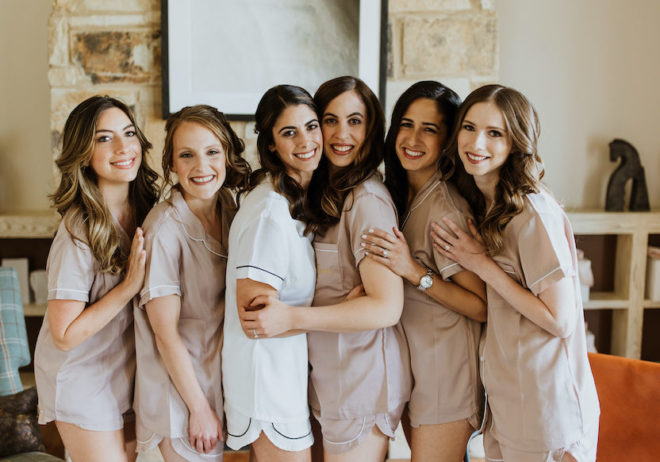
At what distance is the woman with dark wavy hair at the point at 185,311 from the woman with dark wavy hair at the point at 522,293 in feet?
2.03

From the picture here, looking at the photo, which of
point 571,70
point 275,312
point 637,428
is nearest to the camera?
point 275,312

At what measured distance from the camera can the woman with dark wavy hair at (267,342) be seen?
1.34 m

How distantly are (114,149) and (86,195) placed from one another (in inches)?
5.6

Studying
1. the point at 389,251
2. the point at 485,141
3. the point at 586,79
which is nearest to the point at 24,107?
the point at 389,251

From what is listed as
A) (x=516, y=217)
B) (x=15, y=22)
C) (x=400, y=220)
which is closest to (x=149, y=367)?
(x=400, y=220)

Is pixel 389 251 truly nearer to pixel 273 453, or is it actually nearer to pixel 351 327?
pixel 351 327

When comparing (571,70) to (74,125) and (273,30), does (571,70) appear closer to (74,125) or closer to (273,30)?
(273,30)

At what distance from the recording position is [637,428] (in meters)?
1.57

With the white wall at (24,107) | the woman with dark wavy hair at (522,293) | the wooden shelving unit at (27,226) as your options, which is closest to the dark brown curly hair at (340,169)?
the woman with dark wavy hair at (522,293)

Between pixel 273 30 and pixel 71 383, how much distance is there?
1.81m

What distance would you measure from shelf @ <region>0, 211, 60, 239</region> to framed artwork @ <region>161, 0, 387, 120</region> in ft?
2.59

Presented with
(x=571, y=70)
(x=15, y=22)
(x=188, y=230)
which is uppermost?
(x=15, y=22)

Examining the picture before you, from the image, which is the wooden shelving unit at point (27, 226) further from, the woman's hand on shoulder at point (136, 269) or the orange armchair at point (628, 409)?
the orange armchair at point (628, 409)

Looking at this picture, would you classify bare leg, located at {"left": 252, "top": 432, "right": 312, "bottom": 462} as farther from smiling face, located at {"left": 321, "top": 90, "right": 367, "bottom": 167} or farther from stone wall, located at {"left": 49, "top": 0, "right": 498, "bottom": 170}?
stone wall, located at {"left": 49, "top": 0, "right": 498, "bottom": 170}
